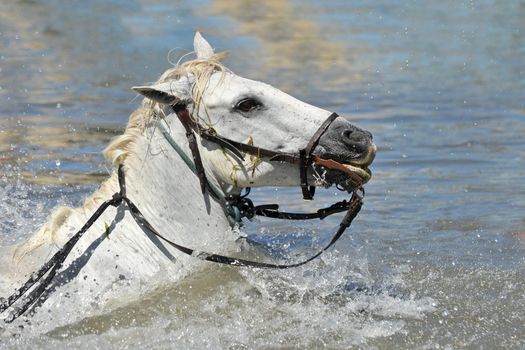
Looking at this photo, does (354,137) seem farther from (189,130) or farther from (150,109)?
(150,109)

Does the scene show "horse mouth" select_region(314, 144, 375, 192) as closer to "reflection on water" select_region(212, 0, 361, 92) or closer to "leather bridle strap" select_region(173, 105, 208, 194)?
"leather bridle strap" select_region(173, 105, 208, 194)

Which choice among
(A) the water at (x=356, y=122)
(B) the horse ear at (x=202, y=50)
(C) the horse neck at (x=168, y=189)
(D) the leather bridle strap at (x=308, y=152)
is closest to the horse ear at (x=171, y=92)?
(C) the horse neck at (x=168, y=189)

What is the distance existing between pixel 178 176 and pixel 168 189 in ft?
0.27

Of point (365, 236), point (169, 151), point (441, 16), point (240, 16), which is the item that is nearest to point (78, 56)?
point (240, 16)

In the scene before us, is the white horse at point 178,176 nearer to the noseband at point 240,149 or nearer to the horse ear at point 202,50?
the noseband at point 240,149

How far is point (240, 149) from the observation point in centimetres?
520

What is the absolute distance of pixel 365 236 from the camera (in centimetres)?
802

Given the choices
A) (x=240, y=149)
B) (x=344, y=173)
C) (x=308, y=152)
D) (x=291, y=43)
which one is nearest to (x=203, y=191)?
(x=240, y=149)

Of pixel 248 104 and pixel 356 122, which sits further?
pixel 356 122

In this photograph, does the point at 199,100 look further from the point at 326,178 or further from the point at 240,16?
the point at 240,16

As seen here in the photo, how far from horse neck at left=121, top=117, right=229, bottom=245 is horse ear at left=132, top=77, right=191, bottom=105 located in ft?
0.54

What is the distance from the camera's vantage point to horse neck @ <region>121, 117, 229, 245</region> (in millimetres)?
5324

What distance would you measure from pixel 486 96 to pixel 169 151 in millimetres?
9842

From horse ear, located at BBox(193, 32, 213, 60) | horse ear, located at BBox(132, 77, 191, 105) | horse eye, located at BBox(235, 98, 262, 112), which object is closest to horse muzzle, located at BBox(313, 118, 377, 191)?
horse eye, located at BBox(235, 98, 262, 112)
